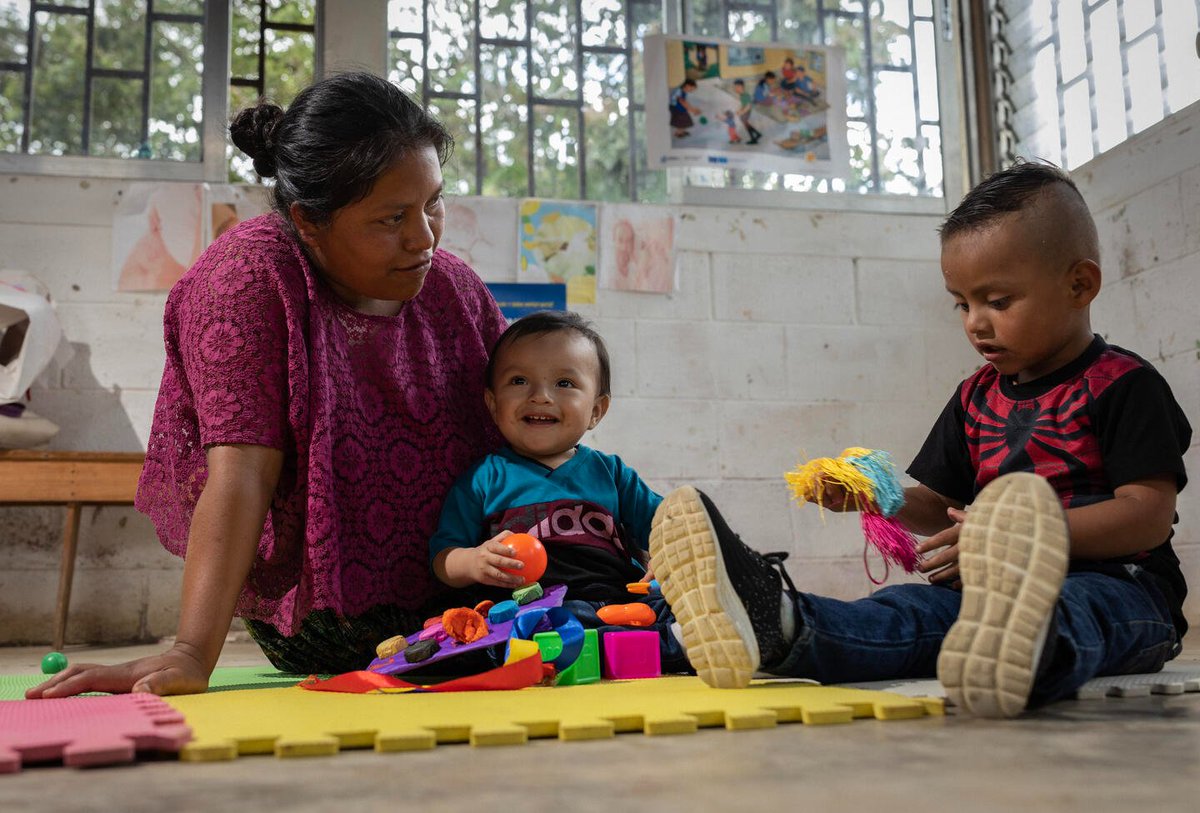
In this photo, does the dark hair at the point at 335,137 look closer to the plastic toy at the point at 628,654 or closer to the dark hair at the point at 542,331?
the dark hair at the point at 542,331

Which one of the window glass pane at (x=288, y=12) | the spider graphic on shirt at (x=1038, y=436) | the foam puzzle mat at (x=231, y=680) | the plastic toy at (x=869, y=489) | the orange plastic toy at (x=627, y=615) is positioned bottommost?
the foam puzzle mat at (x=231, y=680)

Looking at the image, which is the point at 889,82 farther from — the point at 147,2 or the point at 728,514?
the point at 147,2

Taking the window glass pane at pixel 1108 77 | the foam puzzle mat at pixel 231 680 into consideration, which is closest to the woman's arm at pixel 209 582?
the foam puzzle mat at pixel 231 680

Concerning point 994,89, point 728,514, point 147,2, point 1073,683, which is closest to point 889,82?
point 994,89

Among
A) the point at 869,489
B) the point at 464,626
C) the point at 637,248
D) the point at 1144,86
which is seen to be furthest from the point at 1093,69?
the point at 464,626

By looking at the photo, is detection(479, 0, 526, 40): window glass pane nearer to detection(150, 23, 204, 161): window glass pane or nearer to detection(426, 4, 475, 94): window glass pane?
detection(426, 4, 475, 94): window glass pane

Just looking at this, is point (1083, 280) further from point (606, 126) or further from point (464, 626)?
point (606, 126)

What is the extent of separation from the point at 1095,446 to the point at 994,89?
2690 millimetres

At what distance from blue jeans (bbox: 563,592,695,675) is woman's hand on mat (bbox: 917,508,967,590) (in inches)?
13.8

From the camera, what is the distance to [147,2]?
340cm

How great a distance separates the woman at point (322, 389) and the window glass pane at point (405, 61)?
6.17 feet

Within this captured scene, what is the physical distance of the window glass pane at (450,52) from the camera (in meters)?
3.53

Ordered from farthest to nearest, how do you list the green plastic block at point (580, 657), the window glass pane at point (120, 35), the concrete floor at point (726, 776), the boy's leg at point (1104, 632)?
1. the window glass pane at point (120, 35)
2. the green plastic block at point (580, 657)
3. the boy's leg at point (1104, 632)
4. the concrete floor at point (726, 776)

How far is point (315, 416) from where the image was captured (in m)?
1.58
